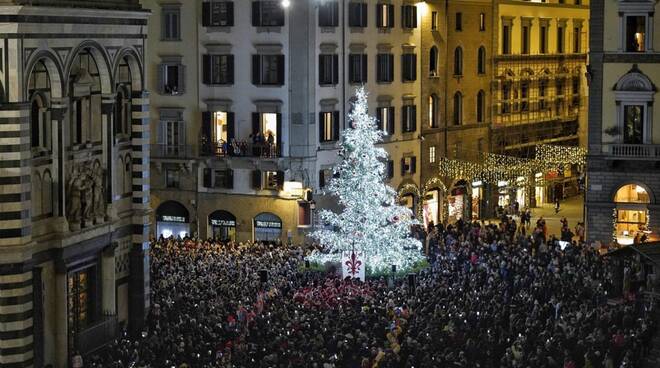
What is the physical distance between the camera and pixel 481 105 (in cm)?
8162

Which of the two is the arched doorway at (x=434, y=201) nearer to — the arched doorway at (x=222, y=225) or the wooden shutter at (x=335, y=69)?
the wooden shutter at (x=335, y=69)

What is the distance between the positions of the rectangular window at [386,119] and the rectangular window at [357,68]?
206 centimetres

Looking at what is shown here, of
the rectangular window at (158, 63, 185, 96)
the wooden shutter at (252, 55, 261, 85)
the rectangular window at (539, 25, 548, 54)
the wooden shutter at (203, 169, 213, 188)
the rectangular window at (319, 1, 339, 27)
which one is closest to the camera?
the wooden shutter at (252, 55, 261, 85)

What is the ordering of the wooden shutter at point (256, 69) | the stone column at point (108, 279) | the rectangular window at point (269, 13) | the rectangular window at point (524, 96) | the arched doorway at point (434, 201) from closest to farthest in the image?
the stone column at point (108, 279)
the rectangular window at point (269, 13)
the wooden shutter at point (256, 69)
the arched doorway at point (434, 201)
the rectangular window at point (524, 96)

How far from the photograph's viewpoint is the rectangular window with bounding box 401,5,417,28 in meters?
72.6

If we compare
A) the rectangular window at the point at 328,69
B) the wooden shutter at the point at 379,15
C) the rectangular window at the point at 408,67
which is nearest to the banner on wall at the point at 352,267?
the rectangular window at the point at 328,69

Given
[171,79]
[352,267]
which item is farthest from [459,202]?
[352,267]

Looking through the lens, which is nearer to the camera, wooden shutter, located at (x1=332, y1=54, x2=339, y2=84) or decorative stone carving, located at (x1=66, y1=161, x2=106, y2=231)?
decorative stone carving, located at (x1=66, y1=161, x2=106, y2=231)

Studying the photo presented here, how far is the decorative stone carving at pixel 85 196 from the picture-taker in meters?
44.4

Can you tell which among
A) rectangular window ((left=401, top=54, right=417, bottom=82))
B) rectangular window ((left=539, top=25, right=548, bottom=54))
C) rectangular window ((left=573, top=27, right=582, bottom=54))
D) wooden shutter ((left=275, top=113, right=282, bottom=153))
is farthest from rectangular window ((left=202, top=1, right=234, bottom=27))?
rectangular window ((left=573, top=27, right=582, bottom=54))

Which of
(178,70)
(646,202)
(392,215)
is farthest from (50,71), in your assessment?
(646,202)

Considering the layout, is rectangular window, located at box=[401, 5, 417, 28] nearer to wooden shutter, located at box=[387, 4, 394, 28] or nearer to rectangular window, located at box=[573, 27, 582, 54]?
wooden shutter, located at box=[387, 4, 394, 28]

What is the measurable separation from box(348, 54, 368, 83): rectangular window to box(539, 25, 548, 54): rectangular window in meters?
21.5

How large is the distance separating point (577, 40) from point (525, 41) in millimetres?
8051
